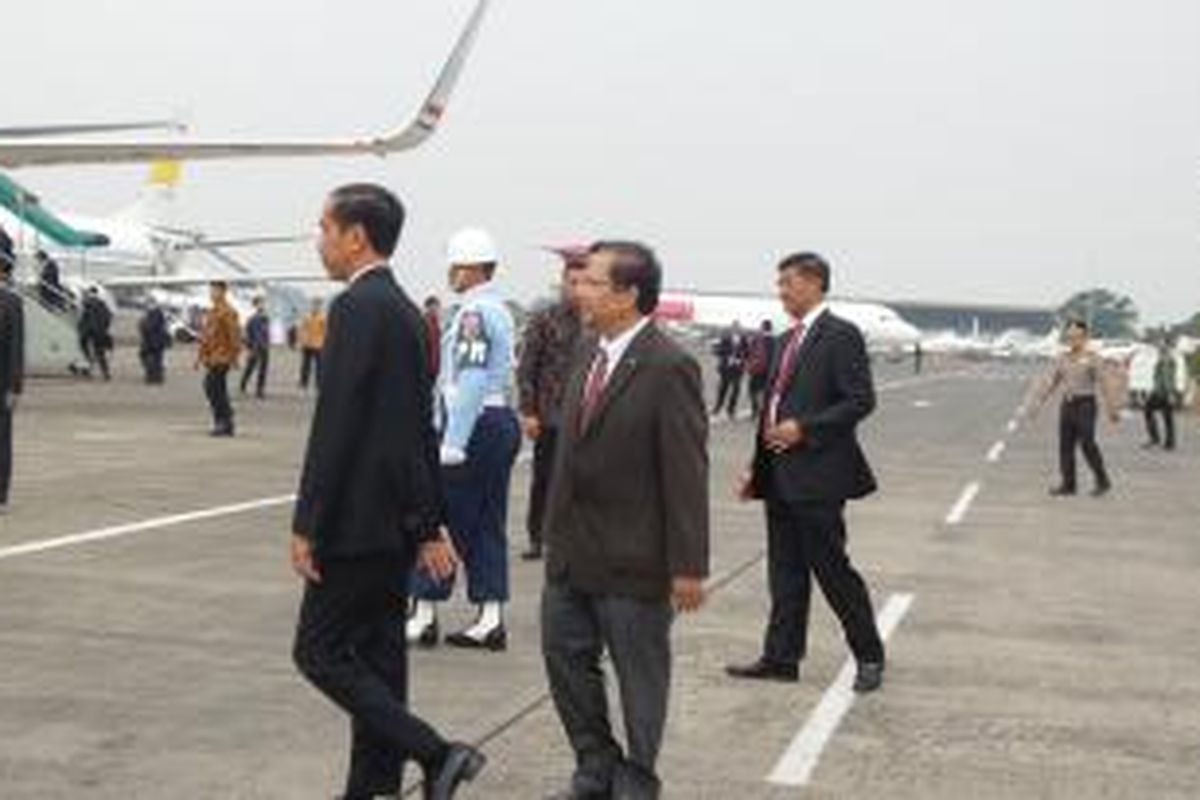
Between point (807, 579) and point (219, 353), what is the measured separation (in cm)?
1596

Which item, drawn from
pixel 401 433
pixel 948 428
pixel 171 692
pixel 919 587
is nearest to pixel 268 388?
Result: pixel 948 428

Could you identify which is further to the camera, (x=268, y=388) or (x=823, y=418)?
(x=268, y=388)

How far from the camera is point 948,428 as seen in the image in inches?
1319

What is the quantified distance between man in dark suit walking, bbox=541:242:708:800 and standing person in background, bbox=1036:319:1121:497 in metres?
14.3

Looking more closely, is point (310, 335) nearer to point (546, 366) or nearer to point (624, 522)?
point (546, 366)

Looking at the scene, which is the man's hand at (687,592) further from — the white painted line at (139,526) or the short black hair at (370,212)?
the white painted line at (139,526)

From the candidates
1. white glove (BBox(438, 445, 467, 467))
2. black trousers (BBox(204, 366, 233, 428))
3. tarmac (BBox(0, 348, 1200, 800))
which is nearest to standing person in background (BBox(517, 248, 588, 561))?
tarmac (BBox(0, 348, 1200, 800))

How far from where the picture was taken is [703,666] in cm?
932

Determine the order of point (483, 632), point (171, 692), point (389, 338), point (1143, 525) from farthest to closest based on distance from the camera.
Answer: point (1143, 525) → point (483, 632) → point (171, 692) → point (389, 338)

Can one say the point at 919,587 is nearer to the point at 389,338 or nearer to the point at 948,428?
the point at 389,338

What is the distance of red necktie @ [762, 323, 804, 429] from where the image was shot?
8766mm

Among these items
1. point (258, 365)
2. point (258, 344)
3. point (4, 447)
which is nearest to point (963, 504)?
point (4, 447)

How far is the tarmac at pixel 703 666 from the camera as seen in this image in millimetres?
7113

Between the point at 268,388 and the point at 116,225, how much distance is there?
24862mm
